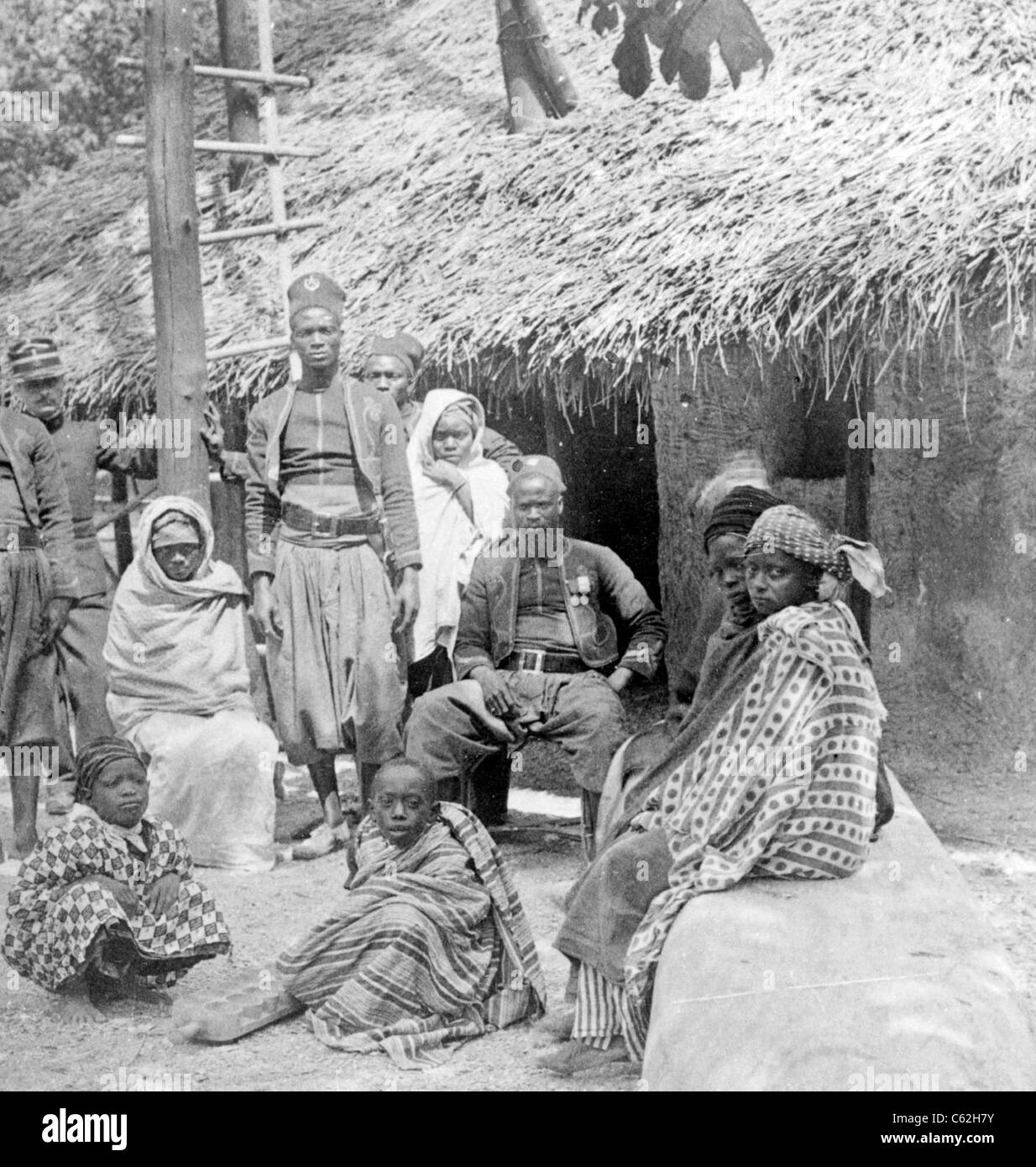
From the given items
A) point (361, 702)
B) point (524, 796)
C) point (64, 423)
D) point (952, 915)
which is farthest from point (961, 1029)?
point (64, 423)

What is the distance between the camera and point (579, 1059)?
3889 mm

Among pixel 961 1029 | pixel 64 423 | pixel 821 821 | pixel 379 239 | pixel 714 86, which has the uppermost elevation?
pixel 714 86

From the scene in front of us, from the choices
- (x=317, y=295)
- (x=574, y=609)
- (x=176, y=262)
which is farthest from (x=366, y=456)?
(x=176, y=262)

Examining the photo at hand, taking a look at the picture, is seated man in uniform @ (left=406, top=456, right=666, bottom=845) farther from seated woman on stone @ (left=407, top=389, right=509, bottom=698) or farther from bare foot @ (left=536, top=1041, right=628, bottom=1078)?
bare foot @ (left=536, top=1041, right=628, bottom=1078)

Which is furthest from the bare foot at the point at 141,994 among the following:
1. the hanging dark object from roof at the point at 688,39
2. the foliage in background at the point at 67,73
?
the foliage in background at the point at 67,73

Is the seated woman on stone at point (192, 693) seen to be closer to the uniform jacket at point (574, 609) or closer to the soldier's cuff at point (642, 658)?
the uniform jacket at point (574, 609)

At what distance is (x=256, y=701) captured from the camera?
8.08m

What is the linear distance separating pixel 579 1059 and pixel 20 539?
315cm

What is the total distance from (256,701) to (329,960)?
13.4 feet

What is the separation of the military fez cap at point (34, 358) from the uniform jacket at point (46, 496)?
183mm

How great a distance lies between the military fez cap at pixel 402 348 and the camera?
21.5 feet

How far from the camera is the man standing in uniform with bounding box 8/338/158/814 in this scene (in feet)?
20.6

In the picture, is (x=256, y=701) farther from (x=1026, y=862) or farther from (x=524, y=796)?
(x=1026, y=862)

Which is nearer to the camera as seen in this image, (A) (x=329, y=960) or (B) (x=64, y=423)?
(A) (x=329, y=960)
